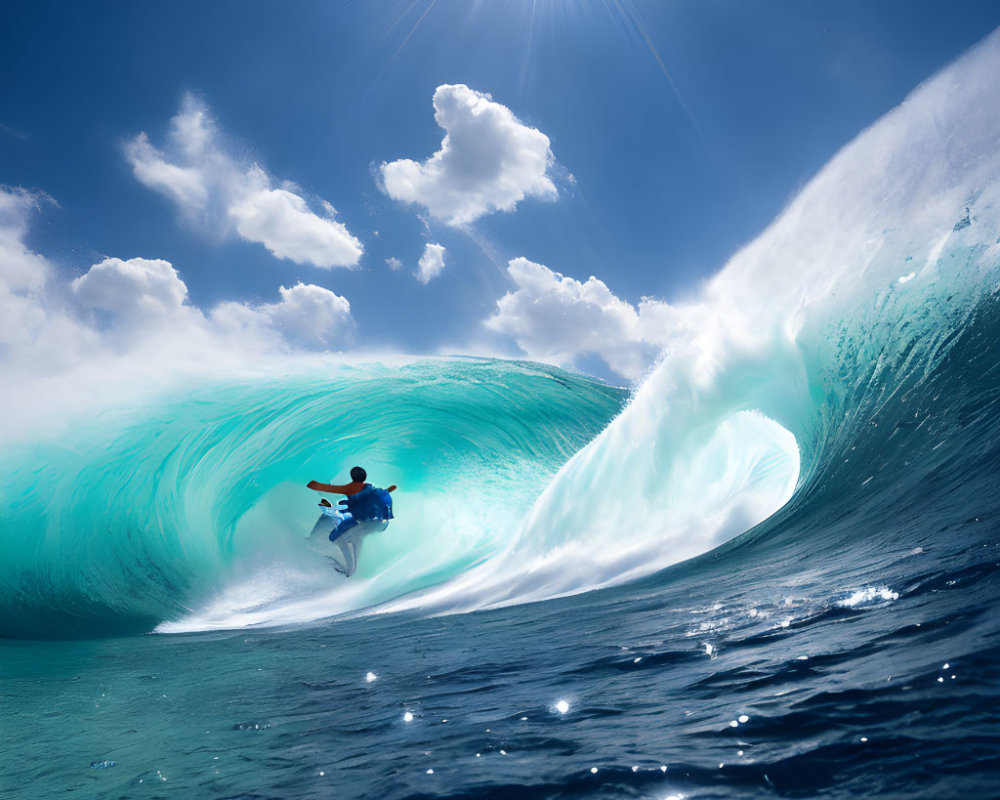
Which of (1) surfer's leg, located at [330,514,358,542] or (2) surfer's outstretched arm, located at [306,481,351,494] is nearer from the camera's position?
(2) surfer's outstretched arm, located at [306,481,351,494]

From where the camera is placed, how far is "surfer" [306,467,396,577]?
10102mm

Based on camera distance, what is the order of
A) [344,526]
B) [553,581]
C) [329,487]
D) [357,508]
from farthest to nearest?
[344,526] < [357,508] < [329,487] < [553,581]

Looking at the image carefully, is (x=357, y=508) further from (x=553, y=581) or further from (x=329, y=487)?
(x=553, y=581)

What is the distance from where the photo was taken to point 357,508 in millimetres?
10305

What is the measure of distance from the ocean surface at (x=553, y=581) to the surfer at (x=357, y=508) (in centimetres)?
104

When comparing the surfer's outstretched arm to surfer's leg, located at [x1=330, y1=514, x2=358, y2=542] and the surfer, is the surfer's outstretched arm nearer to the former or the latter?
the surfer

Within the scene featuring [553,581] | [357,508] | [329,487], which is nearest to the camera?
[553,581]

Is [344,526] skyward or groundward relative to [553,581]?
skyward

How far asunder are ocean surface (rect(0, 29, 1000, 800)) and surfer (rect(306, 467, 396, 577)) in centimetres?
104

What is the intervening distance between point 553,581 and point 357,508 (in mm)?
4796

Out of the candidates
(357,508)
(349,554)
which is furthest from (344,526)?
(349,554)

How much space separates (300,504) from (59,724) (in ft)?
37.1

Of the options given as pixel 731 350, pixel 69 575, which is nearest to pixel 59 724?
pixel 731 350

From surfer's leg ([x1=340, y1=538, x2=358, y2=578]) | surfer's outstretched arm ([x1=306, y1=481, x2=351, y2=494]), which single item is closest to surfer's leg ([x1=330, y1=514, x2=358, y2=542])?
surfer's leg ([x1=340, y1=538, x2=358, y2=578])
